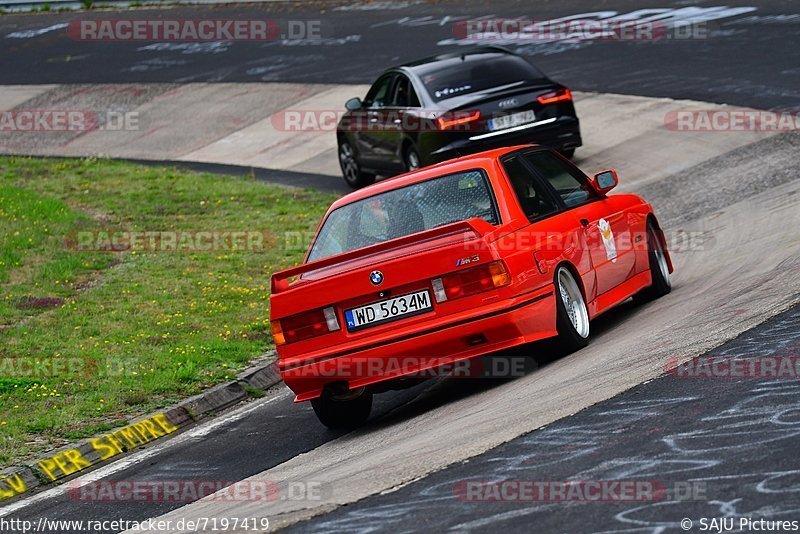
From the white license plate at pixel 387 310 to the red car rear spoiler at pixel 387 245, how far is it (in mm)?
376

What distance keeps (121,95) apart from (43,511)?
2198 centimetres

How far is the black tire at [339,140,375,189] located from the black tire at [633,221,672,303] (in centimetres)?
884

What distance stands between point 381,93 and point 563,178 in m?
9.17

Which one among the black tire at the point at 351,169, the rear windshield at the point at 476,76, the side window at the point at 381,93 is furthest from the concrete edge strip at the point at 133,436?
the black tire at the point at 351,169

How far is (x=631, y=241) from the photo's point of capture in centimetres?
1059

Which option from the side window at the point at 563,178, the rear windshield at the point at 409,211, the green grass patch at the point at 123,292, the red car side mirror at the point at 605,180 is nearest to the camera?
the rear windshield at the point at 409,211

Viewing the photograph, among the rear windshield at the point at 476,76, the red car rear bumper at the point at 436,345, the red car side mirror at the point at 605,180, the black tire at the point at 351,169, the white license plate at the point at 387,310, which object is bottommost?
the black tire at the point at 351,169

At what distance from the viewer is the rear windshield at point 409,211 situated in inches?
366

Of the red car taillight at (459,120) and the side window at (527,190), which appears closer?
the side window at (527,190)

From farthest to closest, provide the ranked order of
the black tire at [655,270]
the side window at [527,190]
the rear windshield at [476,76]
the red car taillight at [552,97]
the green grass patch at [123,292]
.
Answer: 1. the rear windshield at [476,76]
2. the red car taillight at [552,97]
3. the black tire at [655,270]
4. the green grass patch at [123,292]
5. the side window at [527,190]

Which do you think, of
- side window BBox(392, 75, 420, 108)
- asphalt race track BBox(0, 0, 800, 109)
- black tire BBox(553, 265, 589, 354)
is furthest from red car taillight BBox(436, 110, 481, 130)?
black tire BBox(553, 265, 589, 354)

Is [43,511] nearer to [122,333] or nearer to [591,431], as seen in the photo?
[591,431]

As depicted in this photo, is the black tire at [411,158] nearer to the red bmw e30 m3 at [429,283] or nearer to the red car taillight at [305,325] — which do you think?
the red bmw e30 m3 at [429,283]

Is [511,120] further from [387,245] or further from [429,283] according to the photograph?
[429,283]
